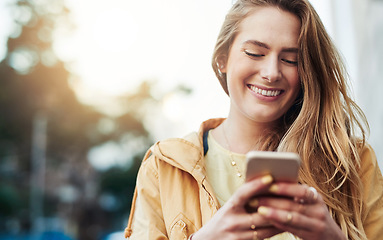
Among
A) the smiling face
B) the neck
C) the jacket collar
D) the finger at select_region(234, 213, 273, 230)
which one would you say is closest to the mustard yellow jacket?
the jacket collar

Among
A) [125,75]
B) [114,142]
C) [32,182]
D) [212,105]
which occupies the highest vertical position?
[125,75]

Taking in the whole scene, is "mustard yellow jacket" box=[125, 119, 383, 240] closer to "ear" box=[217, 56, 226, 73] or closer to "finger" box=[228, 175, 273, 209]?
"ear" box=[217, 56, 226, 73]

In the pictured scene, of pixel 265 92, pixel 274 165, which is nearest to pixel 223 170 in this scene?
pixel 265 92

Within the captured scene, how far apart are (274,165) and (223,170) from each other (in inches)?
23.8

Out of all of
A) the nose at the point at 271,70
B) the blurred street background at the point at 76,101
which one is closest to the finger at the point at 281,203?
the nose at the point at 271,70

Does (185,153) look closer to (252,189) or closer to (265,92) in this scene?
(265,92)

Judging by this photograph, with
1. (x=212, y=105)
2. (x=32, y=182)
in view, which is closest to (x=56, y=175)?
(x=32, y=182)

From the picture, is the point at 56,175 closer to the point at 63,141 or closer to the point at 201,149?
the point at 63,141

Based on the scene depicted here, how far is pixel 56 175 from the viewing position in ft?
59.1

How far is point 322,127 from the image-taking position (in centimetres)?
129

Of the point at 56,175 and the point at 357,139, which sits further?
the point at 56,175

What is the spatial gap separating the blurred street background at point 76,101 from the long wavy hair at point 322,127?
763cm

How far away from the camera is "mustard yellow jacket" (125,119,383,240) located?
3.98 feet

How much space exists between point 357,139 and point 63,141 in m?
15.7
